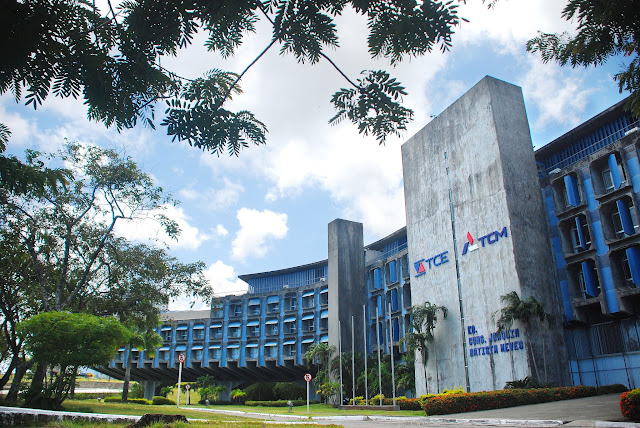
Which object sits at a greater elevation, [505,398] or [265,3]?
[265,3]

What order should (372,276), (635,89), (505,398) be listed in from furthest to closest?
(372,276)
(505,398)
(635,89)

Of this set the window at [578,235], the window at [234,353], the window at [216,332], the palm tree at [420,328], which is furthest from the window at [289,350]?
the window at [578,235]

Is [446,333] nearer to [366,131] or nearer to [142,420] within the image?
[142,420]

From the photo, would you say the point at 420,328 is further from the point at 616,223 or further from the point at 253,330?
the point at 253,330

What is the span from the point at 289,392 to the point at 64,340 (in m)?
42.6

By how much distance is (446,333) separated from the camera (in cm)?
3541

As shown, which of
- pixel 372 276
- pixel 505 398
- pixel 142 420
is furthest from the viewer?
pixel 372 276

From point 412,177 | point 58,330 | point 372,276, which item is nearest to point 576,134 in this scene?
point 412,177

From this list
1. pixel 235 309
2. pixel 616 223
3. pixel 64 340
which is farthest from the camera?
pixel 235 309

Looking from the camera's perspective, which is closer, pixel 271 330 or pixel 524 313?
pixel 524 313

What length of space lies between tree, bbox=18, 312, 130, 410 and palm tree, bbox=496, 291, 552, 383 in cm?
2124

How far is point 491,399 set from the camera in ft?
75.7

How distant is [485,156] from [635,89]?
2836 cm

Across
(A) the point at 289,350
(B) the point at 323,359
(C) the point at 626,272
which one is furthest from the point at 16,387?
(A) the point at 289,350
